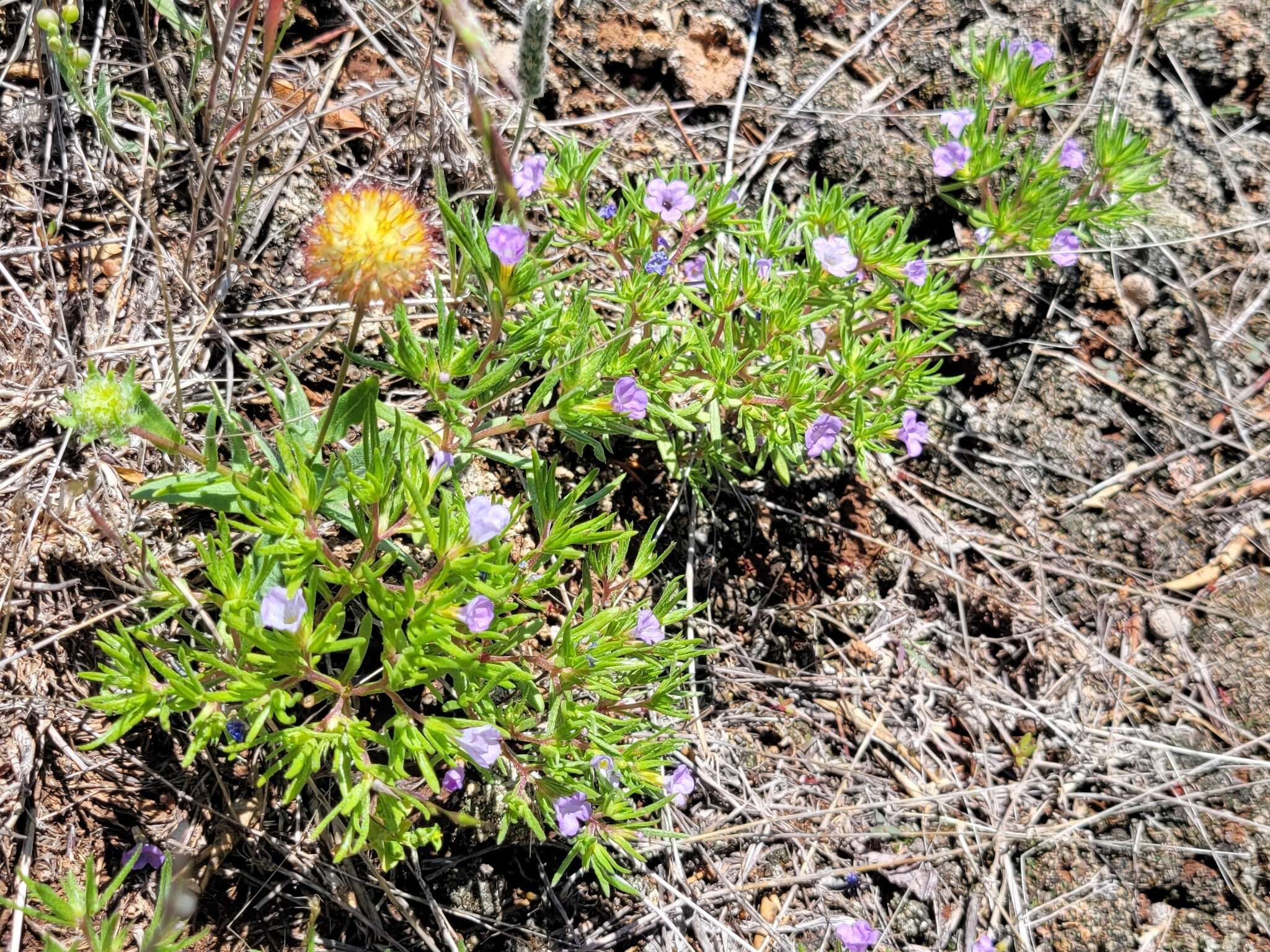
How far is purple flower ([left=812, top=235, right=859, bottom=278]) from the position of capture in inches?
118

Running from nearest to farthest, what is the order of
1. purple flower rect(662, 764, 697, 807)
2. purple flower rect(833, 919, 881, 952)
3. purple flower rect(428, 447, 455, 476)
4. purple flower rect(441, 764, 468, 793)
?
1. purple flower rect(428, 447, 455, 476)
2. purple flower rect(441, 764, 468, 793)
3. purple flower rect(662, 764, 697, 807)
4. purple flower rect(833, 919, 881, 952)

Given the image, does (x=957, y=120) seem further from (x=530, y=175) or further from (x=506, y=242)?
(x=506, y=242)

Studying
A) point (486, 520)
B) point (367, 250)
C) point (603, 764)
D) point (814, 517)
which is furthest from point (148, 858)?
point (814, 517)

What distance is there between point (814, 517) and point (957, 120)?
1.54 metres

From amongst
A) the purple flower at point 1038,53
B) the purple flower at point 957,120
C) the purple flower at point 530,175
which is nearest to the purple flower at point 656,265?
the purple flower at point 530,175

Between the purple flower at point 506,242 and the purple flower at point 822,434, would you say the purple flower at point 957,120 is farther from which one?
the purple flower at point 506,242

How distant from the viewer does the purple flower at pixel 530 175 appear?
2.93 m

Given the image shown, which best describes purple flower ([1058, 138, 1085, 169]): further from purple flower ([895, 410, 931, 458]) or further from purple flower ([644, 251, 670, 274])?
purple flower ([644, 251, 670, 274])

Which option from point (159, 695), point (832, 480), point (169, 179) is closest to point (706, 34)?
point (832, 480)

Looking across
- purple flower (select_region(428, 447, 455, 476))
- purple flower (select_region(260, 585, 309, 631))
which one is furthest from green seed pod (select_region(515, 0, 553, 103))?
purple flower (select_region(260, 585, 309, 631))

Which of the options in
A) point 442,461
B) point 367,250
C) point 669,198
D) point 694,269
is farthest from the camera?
point 694,269

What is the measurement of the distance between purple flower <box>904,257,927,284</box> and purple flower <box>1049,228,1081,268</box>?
0.62 metres

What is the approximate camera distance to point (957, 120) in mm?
3416

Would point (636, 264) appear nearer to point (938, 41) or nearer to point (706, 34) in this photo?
point (706, 34)
